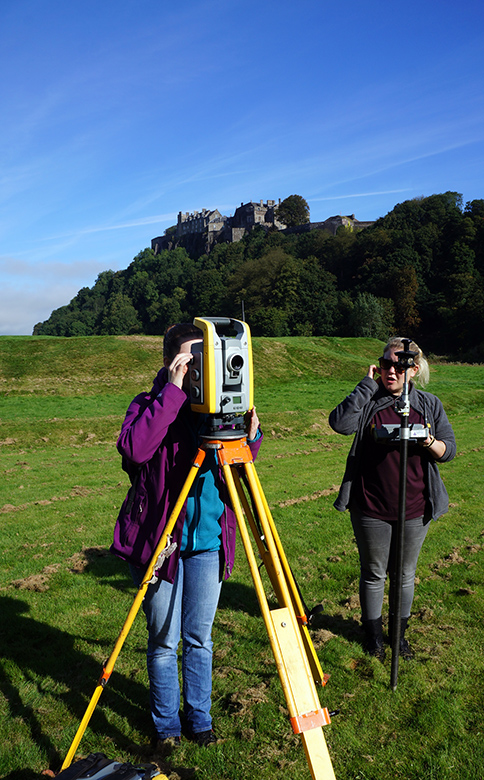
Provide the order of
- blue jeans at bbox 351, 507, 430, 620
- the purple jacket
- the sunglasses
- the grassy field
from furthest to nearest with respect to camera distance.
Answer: blue jeans at bbox 351, 507, 430, 620 → the sunglasses → the grassy field → the purple jacket

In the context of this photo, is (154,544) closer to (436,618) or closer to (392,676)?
(392,676)

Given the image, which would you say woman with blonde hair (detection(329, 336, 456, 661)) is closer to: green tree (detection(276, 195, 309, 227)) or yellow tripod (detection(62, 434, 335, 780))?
yellow tripod (detection(62, 434, 335, 780))

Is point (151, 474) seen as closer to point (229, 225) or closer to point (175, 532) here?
point (175, 532)

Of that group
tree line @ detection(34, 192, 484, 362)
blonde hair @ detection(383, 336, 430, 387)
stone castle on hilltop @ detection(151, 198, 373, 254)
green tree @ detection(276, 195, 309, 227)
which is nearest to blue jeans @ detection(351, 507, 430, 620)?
blonde hair @ detection(383, 336, 430, 387)

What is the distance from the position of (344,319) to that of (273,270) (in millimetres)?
13674

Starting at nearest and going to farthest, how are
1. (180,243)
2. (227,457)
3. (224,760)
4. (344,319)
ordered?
(227,457) < (224,760) < (344,319) < (180,243)

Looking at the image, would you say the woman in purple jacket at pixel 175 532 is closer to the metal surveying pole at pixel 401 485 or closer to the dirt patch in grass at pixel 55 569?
the metal surveying pole at pixel 401 485

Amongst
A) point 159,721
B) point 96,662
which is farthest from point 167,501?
point 96,662

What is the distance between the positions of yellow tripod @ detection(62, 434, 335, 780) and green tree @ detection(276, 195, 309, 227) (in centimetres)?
12805

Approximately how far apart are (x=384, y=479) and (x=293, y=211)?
12873 cm

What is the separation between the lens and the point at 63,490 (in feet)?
34.6

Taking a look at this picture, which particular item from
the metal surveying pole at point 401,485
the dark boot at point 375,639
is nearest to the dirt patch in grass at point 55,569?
the dark boot at point 375,639

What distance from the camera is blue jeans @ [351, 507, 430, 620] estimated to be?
4.23 meters

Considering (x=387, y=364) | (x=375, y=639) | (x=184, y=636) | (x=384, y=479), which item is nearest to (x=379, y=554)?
(x=384, y=479)
